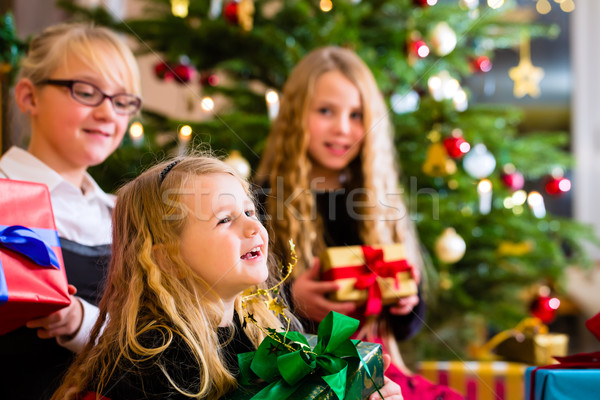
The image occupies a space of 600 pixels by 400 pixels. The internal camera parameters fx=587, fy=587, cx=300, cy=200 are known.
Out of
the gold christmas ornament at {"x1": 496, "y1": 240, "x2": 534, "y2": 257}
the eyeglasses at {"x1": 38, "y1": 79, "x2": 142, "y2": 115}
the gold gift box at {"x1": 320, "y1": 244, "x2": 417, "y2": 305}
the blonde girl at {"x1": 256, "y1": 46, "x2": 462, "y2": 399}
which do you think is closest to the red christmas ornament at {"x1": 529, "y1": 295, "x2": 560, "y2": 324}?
the gold christmas ornament at {"x1": 496, "y1": 240, "x2": 534, "y2": 257}

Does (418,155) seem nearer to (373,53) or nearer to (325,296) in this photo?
(373,53)

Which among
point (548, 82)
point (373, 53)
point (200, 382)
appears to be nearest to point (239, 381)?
point (200, 382)

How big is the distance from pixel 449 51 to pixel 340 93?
66cm

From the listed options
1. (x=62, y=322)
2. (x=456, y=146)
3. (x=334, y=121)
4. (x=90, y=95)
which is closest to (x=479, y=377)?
(x=456, y=146)

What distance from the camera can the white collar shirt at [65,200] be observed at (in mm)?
1259

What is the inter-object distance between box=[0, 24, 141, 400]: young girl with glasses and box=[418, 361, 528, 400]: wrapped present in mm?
1212

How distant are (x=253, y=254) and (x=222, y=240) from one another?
6 centimetres

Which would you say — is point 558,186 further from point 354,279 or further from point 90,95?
point 90,95

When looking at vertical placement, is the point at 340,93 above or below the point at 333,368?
above

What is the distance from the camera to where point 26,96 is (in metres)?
1.33

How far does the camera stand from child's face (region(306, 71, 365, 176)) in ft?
5.38

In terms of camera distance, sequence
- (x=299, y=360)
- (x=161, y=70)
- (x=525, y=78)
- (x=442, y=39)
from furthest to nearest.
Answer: (x=525, y=78) < (x=161, y=70) < (x=442, y=39) < (x=299, y=360)

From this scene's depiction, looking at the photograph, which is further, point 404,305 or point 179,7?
point 179,7

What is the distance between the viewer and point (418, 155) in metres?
2.16
